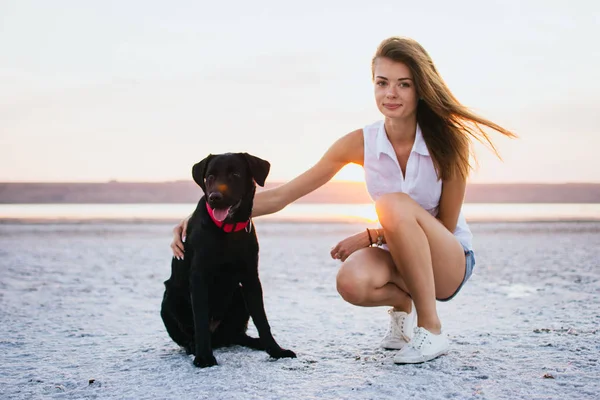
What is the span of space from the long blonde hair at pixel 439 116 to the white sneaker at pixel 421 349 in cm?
87

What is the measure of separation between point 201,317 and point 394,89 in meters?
1.62

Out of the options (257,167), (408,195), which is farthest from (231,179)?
(408,195)

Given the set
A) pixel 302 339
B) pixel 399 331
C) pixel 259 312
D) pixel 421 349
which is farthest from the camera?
pixel 302 339

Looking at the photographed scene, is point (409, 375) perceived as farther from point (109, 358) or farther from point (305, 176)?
point (109, 358)

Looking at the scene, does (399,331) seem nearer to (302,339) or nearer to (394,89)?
(302,339)

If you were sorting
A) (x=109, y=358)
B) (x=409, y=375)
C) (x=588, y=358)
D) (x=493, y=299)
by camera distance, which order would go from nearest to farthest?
(x=409, y=375), (x=588, y=358), (x=109, y=358), (x=493, y=299)

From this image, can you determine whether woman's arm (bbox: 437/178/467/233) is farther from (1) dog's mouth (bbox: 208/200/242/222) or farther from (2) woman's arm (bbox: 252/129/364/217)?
(1) dog's mouth (bbox: 208/200/242/222)

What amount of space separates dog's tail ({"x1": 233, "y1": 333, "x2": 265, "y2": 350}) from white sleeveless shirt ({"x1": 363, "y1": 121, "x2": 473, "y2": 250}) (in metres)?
1.10

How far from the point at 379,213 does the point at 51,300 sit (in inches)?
147

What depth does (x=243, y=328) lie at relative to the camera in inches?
151

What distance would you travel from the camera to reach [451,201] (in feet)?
11.9

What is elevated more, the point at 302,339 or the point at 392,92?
the point at 392,92

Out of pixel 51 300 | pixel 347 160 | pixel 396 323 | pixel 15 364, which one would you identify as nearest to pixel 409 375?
pixel 396 323

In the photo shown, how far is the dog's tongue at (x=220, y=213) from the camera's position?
11.1ft
